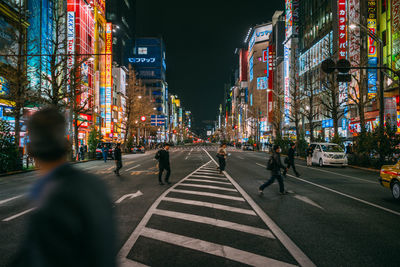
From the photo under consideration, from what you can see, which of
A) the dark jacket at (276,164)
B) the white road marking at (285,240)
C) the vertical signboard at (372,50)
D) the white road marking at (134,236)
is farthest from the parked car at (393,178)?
the vertical signboard at (372,50)

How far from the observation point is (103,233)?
69.7 inches

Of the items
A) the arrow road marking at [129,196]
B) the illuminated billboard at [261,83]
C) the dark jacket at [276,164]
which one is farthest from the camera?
the illuminated billboard at [261,83]

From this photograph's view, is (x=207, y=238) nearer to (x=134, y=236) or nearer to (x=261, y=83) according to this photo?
(x=134, y=236)

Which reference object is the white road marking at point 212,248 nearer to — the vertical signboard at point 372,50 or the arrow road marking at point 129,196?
the arrow road marking at point 129,196

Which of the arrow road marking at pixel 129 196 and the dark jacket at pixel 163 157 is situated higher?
the dark jacket at pixel 163 157

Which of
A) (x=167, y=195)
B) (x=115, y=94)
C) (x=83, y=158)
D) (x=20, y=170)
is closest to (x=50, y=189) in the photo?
(x=167, y=195)

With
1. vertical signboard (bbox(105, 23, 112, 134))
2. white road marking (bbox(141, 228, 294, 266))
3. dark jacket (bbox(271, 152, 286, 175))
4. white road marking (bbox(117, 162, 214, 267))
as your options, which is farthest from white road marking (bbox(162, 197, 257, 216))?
vertical signboard (bbox(105, 23, 112, 134))

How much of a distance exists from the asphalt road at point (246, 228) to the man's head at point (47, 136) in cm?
303

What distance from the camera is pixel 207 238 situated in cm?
568

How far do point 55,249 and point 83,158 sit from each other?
32.8 meters

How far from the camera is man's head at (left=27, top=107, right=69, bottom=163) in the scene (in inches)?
73.9

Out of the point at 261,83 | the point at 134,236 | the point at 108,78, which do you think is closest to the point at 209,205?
the point at 134,236

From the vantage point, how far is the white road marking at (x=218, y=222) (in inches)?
240

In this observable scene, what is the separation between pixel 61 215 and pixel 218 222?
18.2ft
